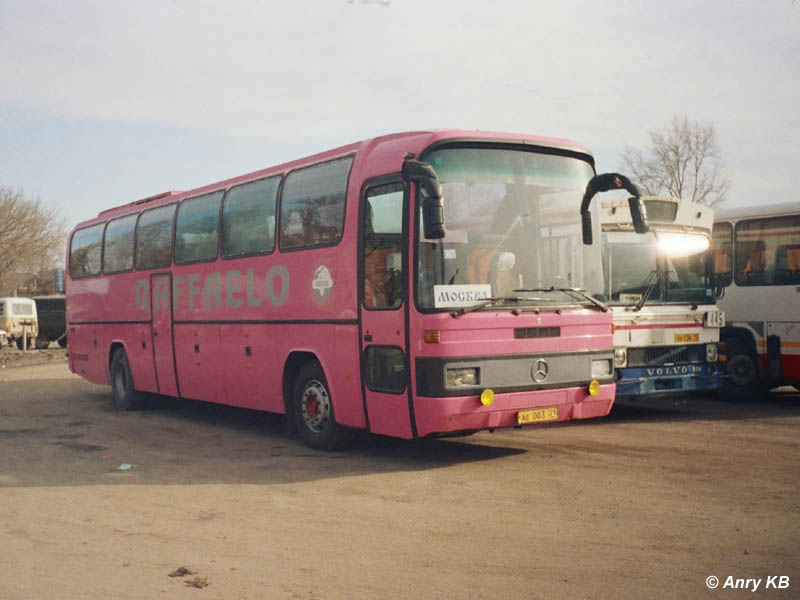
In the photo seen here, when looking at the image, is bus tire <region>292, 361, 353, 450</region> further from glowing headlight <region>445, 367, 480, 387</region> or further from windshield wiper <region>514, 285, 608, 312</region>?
windshield wiper <region>514, 285, 608, 312</region>

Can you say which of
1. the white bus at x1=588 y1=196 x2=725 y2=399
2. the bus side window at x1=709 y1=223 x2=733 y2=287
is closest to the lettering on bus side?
the white bus at x1=588 y1=196 x2=725 y2=399

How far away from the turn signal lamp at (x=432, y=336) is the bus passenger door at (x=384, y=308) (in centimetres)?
32

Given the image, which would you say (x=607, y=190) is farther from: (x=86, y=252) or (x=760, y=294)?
(x=86, y=252)

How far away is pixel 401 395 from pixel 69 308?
11837 mm

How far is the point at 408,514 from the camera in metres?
7.57

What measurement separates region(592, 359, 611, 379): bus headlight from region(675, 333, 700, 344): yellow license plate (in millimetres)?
3419

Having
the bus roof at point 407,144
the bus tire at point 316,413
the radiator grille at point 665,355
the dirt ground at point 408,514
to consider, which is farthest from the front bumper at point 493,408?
the radiator grille at point 665,355

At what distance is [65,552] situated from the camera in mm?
6547

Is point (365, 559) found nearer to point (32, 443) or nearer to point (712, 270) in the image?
point (32, 443)

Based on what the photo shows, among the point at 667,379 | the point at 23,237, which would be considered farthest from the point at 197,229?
the point at 23,237

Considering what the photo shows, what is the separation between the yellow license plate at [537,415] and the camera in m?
9.45

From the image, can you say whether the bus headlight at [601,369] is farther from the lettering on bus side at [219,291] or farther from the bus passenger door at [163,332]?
the bus passenger door at [163,332]

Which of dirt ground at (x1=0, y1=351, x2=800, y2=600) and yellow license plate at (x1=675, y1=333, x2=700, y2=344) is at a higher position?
A: yellow license plate at (x1=675, y1=333, x2=700, y2=344)

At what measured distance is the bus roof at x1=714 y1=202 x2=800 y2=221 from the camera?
51.1ft
